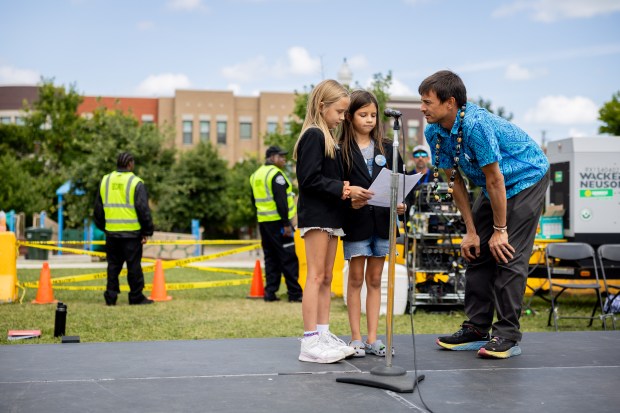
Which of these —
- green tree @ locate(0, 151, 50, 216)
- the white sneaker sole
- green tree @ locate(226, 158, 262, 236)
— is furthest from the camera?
green tree @ locate(226, 158, 262, 236)

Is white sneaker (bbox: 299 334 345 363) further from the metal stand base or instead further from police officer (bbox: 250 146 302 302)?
police officer (bbox: 250 146 302 302)

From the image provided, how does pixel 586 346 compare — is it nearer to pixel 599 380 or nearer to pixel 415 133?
pixel 599 380

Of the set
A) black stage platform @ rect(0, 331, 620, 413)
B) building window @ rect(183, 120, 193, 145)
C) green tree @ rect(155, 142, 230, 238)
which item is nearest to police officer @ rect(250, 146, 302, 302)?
black stage platform @ rect(0, 331, 620, 413)

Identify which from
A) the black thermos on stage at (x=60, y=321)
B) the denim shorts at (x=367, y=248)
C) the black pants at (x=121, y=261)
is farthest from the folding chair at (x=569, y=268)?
the black pants at (x=121, y=261)

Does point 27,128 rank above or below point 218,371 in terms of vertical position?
above

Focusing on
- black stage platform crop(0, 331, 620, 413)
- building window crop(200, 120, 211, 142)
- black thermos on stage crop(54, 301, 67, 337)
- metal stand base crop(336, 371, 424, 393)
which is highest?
building window crop(200, 120, 211, 142)

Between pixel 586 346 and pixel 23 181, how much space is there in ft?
108

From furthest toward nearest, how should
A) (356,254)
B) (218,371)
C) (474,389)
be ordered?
(356,254)
(218,371)
(474,389)

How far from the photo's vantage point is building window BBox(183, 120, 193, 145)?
51066 millimetres

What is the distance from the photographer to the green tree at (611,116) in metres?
39.5

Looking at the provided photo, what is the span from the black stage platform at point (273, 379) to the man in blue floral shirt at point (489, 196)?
257mm

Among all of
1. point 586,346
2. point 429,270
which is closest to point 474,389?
point 586,346

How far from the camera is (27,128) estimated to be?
38719 millimetres

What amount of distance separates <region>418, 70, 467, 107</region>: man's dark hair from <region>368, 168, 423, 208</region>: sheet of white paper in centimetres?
59
